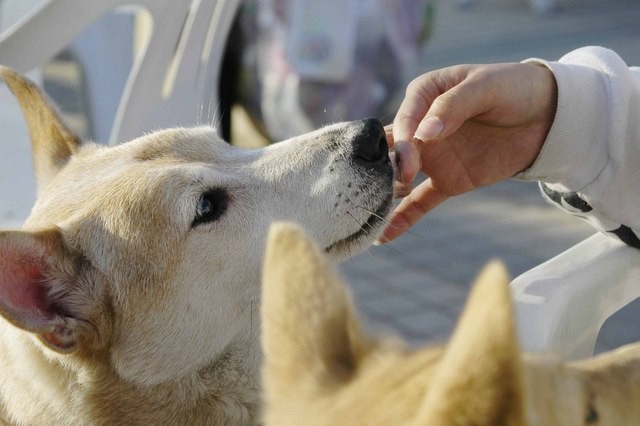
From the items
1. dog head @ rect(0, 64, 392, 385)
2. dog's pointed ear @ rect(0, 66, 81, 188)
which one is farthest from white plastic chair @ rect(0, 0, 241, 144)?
dog head @ rect(0, 64, 392, 385)

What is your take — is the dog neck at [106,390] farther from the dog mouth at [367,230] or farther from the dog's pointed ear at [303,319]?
the dog's pointed ear at [303,319]

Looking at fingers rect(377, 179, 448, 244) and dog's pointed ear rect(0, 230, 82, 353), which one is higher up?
dog's pointed ear rect(0, 230, 82, 353)

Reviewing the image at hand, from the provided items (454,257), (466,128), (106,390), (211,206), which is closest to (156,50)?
(211,206)

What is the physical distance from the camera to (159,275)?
1.84m

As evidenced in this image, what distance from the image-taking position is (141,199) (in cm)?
185

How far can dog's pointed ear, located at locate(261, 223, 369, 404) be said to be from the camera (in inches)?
45.0

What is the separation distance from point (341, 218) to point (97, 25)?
96.0 inches

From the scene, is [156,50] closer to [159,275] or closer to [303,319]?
[159,275]

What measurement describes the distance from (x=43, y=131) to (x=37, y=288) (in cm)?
56

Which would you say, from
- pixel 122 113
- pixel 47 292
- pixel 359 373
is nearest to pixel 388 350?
pixel 359 373

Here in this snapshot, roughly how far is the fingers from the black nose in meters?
0.14

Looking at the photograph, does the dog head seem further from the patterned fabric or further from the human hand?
the patterned fabric

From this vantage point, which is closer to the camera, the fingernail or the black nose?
the fingernail

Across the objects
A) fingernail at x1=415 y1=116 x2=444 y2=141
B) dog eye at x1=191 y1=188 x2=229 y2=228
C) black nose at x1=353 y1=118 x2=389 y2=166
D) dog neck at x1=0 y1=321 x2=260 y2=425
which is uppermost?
fingernail at x1=415 y1=116 x2=444 y2=141
